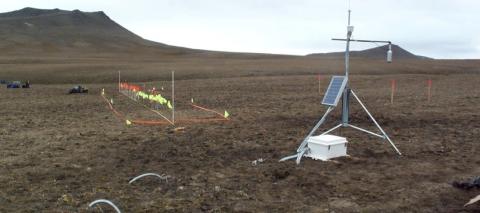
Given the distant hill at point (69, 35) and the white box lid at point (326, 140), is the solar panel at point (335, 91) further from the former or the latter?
the distant hill at point (69, 35)

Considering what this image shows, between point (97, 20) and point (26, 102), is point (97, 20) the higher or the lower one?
the higher one

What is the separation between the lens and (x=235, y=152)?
412 inches

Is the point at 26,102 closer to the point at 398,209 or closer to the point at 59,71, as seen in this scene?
the point at 398,209

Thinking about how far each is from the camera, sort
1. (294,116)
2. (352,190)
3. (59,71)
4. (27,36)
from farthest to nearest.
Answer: (27,36) → (59,71) → (294,116) → (352,190)

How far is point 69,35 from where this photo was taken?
134625 mm

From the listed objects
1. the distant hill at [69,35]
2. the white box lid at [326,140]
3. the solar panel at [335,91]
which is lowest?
the white box lid at [326,140]

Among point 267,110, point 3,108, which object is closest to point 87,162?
point 267,110

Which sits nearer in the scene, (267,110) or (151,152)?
(151,152)

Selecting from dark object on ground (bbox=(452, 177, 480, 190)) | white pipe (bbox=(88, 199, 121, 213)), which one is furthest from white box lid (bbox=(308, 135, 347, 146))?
white pipe (bbox=(88, 199, 121, 213))

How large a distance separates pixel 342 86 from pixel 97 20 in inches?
6662

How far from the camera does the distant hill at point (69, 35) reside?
11012 cm

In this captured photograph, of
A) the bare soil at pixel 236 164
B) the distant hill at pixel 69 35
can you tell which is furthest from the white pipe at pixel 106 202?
the distant hill at pixel 69 35

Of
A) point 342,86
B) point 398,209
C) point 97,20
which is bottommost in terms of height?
point 398,209

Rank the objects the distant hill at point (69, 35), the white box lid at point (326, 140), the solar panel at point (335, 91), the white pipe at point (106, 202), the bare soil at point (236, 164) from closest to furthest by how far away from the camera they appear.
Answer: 1. the white pipe at point (106, 202)
2. the bare soil at point (236, 164)
3. the white box lid at point (326, 140)
4. the solar panel at point (335, 91)
5. the distant hill at point (69, 35)
